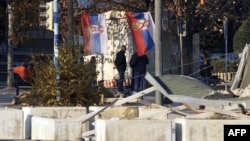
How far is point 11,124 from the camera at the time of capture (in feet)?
46.2

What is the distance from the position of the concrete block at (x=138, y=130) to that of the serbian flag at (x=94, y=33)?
A: 1565 cm

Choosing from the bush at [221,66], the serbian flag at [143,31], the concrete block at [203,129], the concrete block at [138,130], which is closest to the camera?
the concrete block at [203,129]

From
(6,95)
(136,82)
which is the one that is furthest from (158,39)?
(6,95)

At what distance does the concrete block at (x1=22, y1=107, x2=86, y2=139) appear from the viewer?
14.1 meters

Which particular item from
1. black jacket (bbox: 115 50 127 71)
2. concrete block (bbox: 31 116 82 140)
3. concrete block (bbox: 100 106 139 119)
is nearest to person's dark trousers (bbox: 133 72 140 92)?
black jacket (bbox: 115 50 127 71)

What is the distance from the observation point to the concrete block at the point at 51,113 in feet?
46.2

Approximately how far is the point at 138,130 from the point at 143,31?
15909mm

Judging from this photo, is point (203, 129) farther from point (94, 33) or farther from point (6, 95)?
point (6, 95)

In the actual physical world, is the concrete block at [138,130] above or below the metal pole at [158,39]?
below

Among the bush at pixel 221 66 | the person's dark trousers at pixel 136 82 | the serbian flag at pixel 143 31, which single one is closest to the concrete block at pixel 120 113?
the person's dark trousers at pixel 136 82

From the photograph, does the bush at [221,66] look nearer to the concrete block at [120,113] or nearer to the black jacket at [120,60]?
the black jacket at [120,60]

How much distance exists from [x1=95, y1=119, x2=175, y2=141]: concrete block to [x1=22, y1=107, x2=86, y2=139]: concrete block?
8.63 ft

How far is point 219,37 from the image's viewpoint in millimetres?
47719

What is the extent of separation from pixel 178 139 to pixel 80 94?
5.22 meters
